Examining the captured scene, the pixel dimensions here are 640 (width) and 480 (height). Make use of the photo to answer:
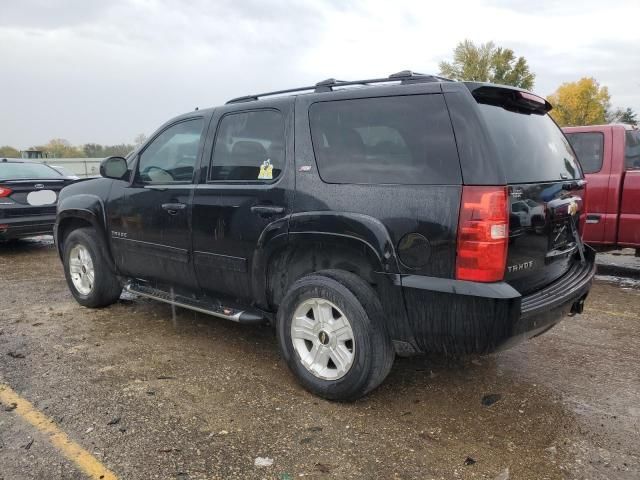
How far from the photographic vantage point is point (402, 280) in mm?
2738

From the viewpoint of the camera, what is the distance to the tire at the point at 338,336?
2879mm

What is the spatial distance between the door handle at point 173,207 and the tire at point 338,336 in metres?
1.23

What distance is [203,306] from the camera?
3891 millimetres

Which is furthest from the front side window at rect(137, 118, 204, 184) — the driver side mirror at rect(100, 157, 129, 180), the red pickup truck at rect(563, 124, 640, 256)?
the red pickup truck at rect(563, 124, 640, 256)

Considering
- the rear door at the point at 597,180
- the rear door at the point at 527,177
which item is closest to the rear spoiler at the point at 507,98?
the rear door at the point at 527,177

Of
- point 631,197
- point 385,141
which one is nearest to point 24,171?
point 385,141

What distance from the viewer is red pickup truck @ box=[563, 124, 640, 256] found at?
20.1 feet

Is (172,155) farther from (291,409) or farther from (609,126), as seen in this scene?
(609,126)

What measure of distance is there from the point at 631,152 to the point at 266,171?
5.03 metres

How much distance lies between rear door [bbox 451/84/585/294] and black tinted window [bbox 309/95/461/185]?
12 centimetres

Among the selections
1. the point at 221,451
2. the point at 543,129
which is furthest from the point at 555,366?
the point at 221,451

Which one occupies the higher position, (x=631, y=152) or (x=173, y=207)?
(x=631, y=152)

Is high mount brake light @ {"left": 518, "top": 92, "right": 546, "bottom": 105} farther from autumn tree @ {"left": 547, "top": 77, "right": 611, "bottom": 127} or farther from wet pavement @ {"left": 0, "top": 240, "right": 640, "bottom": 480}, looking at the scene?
autumn tree @ {"left": 547, "top": 77, "right": 611, "bottom": 127}

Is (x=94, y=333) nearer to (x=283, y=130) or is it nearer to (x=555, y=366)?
(x=283, y=130)
